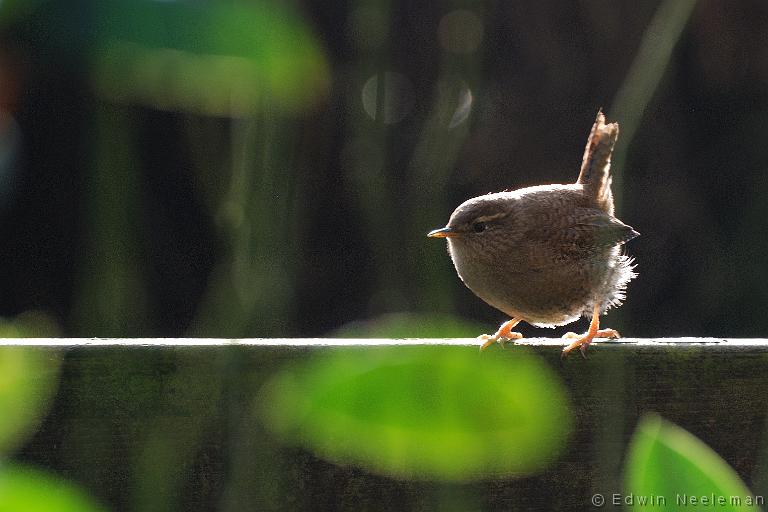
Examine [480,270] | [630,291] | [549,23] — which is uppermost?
[549,23]

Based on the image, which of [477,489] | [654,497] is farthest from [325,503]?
[654,497]

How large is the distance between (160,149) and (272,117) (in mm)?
2261

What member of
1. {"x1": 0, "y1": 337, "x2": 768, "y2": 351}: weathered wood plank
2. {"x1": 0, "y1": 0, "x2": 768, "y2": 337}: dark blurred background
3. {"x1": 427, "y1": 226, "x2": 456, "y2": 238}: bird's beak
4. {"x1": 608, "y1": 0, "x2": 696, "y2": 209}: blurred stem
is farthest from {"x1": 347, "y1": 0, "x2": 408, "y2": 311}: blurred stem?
{"x1": 427, "y1": 226, "x2": 456, "y2": 238}: bird's beak

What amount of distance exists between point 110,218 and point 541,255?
1.81 m

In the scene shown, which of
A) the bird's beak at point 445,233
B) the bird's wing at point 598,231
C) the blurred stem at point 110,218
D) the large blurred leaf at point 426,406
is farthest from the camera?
the bird's wing at point 598,231

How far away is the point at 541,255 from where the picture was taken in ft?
8.53

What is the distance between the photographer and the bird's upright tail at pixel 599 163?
2.89m

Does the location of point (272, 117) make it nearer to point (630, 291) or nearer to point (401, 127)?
point (401, 127)

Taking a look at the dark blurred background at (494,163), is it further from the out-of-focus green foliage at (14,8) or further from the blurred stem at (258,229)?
the out-of-focus green foliage at (14,8)

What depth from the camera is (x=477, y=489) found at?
3.98ft

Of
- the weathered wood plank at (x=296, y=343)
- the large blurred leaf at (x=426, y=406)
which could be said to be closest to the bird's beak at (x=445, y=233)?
the weathered wood plank at (x=296, y=343)

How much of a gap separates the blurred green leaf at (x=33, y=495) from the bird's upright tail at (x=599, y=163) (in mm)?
2534

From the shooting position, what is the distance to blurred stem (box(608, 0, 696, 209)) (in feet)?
3.05

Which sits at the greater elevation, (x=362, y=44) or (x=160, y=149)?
(x=362, y=44)
